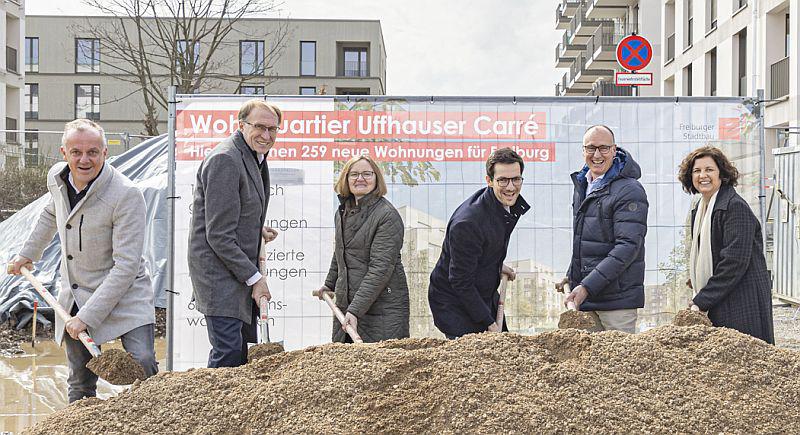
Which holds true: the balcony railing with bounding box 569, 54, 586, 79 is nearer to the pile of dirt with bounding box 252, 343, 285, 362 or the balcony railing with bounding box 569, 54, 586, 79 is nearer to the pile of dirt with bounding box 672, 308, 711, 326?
the pile of dirt with bounding box 672, 308, 711, 326

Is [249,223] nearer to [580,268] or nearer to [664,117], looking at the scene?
[580,268]

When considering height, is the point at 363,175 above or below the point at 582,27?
below

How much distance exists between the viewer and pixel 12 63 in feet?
103

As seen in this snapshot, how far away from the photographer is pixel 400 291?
4.89 metres

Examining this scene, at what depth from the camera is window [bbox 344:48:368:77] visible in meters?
51.1

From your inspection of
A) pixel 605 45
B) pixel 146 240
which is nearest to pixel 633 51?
pixel 146 240

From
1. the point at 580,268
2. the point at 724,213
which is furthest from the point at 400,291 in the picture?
the point at 724,213

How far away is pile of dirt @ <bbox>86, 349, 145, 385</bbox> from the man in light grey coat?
2.12 feet

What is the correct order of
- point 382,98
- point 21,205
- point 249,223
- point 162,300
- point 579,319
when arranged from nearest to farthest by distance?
point 579,319 < point 249,223 < point 382,98 < point 162,300 < point 21,205

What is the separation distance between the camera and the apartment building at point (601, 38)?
34.8 metres

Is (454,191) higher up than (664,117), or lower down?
lower down

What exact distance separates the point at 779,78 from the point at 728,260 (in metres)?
17.7

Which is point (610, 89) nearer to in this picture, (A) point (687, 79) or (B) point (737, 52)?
(A) point (687, 79)

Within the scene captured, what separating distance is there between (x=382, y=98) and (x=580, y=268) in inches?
78.9
